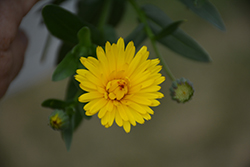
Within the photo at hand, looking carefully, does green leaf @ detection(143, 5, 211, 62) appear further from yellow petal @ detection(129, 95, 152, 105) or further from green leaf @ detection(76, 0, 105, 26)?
yellow petal @ detection(129, 95, 152, 105)

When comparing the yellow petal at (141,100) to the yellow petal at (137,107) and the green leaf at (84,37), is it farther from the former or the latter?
the green leaf at (84,37)

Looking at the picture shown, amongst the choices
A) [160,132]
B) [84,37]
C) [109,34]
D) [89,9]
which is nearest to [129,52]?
[84,37]

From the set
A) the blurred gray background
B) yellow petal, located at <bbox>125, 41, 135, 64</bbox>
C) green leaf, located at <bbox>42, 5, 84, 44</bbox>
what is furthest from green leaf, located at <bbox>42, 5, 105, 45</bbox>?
the blurred gray background

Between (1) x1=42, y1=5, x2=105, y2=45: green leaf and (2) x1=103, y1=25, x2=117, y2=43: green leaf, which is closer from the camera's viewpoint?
(1) x1=42, y1=5, x2=105, y2=45: green leaf

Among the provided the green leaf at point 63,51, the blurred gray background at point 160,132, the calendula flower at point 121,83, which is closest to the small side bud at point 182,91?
the calendula flower at point 121,83

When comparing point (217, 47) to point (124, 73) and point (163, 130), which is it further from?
point (124, 73)

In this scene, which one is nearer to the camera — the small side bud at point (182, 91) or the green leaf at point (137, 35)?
the small side bud at point (182, 91)
